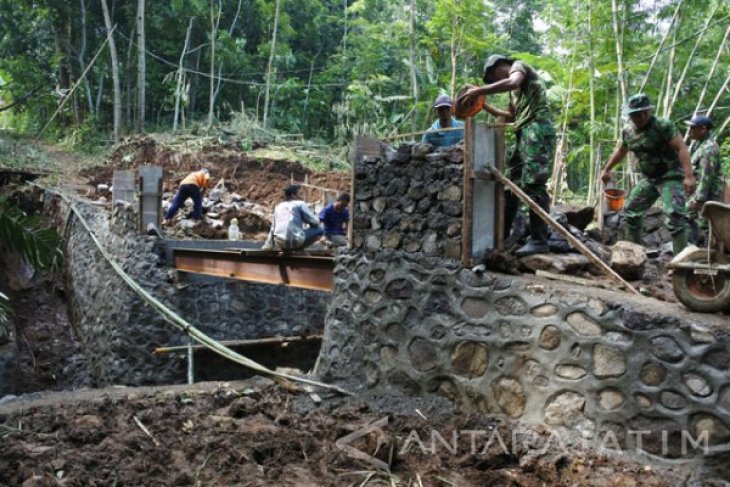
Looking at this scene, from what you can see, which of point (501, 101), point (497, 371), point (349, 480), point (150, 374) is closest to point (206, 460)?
point (349, 480)

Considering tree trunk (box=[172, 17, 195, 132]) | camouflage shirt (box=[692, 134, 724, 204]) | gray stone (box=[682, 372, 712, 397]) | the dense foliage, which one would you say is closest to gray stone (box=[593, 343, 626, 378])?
gray stone (box=[682, 372, 712, 397])

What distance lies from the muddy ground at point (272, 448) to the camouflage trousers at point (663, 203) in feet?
8.44

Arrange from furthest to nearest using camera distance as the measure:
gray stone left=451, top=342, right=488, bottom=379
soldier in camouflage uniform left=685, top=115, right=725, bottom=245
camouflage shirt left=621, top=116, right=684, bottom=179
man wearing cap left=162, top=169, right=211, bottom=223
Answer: man wearing cap left=162, top=169, right=211, bottom=223, soldier in camouflage uniform left=685, top=115, right=725, bottom=245, camouflage shirt left=621, top=116, right=684, bottom=179, gray stone left=451, top=342, right=488, bottom=379

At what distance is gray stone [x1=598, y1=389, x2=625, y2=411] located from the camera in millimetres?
4142

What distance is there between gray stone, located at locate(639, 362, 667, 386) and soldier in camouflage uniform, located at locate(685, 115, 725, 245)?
2652 millimetres

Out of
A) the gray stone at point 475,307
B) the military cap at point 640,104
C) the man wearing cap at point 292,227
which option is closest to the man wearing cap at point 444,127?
the military cap at point 640,104

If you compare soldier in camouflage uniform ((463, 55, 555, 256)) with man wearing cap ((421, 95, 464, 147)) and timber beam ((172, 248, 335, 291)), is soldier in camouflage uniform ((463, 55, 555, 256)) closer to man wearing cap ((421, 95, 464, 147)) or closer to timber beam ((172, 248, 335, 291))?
man wearing cap ((421, 95, 464, 147))

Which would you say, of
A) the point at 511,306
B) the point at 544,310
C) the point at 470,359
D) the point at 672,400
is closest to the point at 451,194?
the point at 511,306

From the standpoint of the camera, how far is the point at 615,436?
4.16m

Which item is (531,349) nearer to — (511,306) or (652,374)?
(511,306)

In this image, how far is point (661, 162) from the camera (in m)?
5.83

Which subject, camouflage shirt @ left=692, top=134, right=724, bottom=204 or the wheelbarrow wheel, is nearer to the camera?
the wheelbarrow wheel

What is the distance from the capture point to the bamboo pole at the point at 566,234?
15.4ft

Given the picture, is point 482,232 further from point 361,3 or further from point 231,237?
point 361,3
